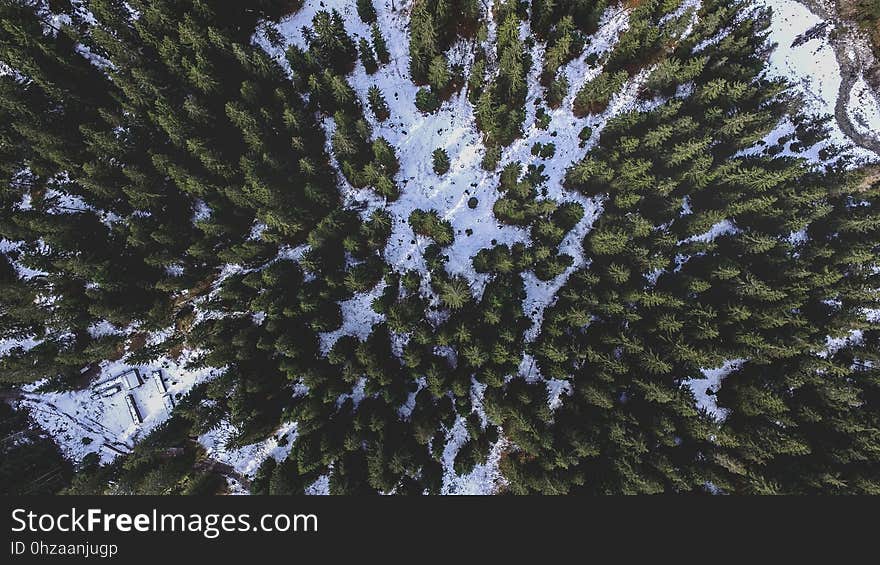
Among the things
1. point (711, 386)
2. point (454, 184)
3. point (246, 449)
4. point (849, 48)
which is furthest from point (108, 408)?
point (849, 48)

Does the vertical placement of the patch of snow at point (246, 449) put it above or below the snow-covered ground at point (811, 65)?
below

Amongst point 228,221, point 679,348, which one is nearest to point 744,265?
point 679,348

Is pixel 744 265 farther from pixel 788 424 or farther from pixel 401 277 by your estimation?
pixel 401 277

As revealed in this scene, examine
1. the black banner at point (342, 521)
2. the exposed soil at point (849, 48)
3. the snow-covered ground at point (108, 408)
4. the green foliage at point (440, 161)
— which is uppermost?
the exposed soil at point (849, 48)

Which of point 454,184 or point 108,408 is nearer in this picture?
point 108,408

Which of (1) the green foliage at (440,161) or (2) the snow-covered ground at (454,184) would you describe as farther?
(2) the snow-covered ground at (454,184)

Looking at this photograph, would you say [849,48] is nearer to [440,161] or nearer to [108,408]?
[440,161]

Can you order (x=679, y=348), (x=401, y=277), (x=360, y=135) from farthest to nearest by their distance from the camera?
(x=401, y=277) → (x=360, y=135) → (x=679, y=348)

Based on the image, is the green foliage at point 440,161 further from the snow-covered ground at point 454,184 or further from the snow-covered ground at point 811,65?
the snow-covered ground at point 811,65

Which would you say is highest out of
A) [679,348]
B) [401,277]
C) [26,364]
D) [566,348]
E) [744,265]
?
[401,277]

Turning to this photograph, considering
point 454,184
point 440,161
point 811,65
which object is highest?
point 811,65

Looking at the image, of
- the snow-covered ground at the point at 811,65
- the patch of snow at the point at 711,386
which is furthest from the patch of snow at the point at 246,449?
the snow-covered ground at the point at 811,65
